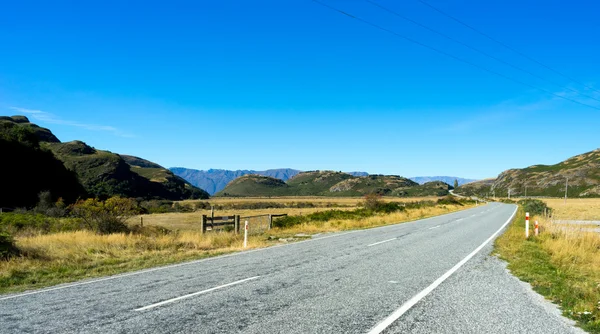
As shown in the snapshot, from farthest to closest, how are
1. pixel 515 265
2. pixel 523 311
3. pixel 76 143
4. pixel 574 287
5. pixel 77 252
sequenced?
pixel 76 143, pixel 77 252, pixel 515 265, pixel 574 287, pixel 523 311

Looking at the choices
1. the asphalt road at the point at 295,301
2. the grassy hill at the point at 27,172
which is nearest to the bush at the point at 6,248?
the asphalt road at the point at 295,301

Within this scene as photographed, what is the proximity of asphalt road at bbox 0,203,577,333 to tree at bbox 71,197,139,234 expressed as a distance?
359 inches

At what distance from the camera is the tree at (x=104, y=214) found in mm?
17922

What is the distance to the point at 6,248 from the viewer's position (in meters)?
11.6

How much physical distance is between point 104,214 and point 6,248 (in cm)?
639

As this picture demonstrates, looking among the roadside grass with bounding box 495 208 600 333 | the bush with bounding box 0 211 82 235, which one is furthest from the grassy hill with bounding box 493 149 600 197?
the bush with bounding box 0 211 82 235

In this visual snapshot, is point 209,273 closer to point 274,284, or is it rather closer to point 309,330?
point 274,284

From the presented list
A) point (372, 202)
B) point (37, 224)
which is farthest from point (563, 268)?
point (372, 202)

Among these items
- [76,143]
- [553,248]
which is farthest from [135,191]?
[553,248]

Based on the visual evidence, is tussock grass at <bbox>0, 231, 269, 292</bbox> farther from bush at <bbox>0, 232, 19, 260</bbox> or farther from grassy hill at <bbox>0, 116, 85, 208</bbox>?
grassy hill at <bbox>0, 116, 85, 208</bbox>

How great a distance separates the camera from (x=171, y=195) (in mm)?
122438

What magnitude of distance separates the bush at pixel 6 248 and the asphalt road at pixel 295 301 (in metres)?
4.51

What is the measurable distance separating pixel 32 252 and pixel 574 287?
14.6m

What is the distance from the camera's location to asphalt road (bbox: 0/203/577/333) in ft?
A: 17.1
